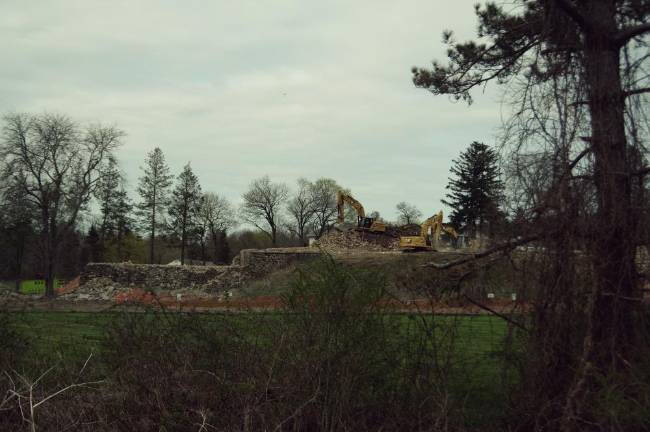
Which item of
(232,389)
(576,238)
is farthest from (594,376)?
(232,389)

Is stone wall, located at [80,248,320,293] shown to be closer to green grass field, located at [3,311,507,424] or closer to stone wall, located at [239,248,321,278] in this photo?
stone wall, located at [239,248,321,278]

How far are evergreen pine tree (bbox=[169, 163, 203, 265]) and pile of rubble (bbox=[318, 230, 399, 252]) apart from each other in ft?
52.1

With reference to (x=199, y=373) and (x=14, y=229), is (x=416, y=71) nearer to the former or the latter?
(x=199, y=373)

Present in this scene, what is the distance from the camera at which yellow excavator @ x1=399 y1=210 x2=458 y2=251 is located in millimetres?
37719

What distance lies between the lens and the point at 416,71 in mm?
10602

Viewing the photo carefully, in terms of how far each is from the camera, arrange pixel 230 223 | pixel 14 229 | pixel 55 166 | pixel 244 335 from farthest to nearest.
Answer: pixel 230 223 < pixel 14 229 < pixel 55 166 < pixel 244 335

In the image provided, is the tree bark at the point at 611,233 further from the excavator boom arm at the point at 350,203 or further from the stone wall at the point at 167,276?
the excavator boom arm at the point at 350,203

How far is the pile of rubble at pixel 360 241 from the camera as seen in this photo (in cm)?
4350

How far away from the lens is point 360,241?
144ft

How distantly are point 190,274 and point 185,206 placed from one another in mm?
17617

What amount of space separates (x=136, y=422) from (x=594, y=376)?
390 cm

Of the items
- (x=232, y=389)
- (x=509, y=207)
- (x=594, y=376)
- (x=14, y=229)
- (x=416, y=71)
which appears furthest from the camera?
(x=14, y=229)

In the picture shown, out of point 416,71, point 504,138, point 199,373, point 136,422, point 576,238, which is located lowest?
point 136,422

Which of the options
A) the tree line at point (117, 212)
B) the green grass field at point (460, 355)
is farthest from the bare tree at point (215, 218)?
the green grass field at point (460, 355)
